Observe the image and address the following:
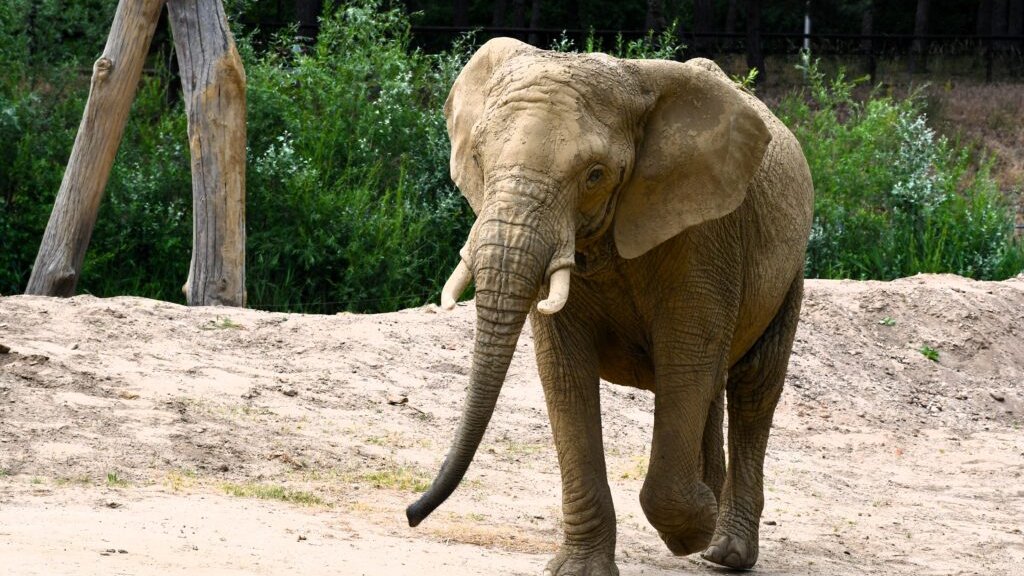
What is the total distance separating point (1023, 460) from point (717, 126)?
6.65m

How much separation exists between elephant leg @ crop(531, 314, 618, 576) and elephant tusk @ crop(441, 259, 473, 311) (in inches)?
40.5

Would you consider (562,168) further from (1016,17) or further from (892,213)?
(1016,17)

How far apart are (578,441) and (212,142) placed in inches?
272

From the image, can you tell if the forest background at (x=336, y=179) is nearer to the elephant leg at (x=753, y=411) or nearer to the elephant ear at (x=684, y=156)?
the elephant leg at (x=753, y=411)

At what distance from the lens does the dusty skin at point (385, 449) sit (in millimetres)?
6336

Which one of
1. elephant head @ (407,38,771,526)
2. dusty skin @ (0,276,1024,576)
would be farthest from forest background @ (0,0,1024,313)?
elephant head @ (407,38,771,526)

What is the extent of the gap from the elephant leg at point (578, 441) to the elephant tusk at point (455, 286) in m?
1.03

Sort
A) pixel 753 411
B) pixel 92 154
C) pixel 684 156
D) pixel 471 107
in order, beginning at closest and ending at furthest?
1. pixel 684 156
2. pixel 471 107
3. pixel 753 411
4. pixel 92 154

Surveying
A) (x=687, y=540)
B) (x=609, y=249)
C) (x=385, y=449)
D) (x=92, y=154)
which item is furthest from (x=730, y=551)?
(x=92, y=154)

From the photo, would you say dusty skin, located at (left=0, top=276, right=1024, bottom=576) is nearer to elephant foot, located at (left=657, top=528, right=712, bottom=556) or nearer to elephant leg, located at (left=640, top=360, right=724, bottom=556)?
elephant foot, located at (left=657, top=528, right=712, bottom=556)

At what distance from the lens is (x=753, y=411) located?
7.46m

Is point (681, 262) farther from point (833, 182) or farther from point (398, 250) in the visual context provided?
point (833, 182)

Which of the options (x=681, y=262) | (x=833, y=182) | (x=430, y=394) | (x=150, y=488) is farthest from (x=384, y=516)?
(x=833, y=182)

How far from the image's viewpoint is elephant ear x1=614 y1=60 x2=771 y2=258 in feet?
18.3
